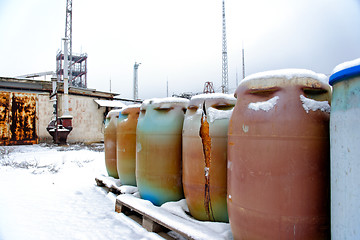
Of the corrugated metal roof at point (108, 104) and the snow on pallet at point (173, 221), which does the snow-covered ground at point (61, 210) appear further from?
the corrugated metal roof at point (108, 104)

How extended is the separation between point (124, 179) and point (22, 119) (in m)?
10.1

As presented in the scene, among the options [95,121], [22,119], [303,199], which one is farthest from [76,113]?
[303,199]

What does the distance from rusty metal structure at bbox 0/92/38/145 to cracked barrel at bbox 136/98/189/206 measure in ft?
35.6

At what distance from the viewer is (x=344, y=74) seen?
124cm

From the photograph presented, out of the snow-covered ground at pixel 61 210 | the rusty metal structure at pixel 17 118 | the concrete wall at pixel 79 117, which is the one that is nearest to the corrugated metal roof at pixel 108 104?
the concrete wall at pixel 79 117

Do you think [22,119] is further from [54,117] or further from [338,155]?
[338,155]

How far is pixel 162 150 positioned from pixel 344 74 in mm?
1992

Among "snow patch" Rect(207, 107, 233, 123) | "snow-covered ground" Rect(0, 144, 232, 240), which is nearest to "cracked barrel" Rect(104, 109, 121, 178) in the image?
"snow-covered ground" Rect(0, 144, 232, 240)

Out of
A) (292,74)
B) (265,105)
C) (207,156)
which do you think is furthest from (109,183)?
(292,74)

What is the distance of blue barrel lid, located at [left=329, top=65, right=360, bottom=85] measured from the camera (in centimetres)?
117

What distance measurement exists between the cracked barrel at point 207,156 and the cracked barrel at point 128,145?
139 centimetres

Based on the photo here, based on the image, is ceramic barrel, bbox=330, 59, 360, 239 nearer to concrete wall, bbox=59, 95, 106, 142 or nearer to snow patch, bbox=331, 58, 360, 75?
snow patch, bbox=331, 58, 360, 75

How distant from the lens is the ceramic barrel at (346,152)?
1165mm

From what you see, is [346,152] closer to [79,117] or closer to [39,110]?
[39,110]
